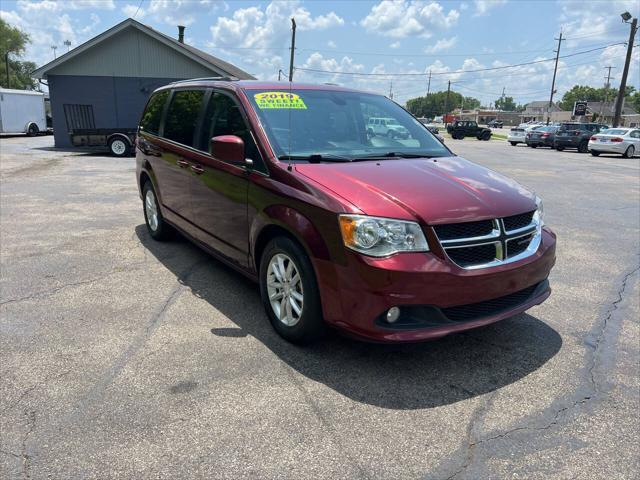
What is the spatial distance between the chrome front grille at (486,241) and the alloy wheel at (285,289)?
1.01 m

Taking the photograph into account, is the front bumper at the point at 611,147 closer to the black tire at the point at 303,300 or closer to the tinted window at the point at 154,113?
the tinted window at the point at 154,113

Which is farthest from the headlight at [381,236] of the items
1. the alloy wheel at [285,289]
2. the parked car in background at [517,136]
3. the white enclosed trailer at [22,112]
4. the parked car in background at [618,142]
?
the parked car in background at [517,136]

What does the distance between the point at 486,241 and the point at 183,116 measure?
11.2 feet

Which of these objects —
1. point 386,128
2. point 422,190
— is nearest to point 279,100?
point 386,128

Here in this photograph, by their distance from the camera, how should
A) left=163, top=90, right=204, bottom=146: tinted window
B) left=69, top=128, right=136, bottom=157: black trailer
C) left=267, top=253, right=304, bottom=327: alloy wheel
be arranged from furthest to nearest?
1. left=69, top=128, right=136, bottom=157: black trailer
2. left=163, top=90, right=204, bottom=146: tinted window
3. left=267, top=253, right=304, bottom=327: alloy wheel

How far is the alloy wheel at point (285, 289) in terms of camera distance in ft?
11.5

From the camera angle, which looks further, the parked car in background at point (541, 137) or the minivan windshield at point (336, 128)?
the parked car in background at point (541, 137)

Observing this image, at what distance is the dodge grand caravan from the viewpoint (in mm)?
3029

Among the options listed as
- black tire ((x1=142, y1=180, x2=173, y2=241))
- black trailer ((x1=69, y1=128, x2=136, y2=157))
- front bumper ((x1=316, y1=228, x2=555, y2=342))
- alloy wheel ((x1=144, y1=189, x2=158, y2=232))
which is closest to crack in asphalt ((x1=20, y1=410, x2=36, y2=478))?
front bumper ((x1=316, y1=228, x2=555, y2=342))

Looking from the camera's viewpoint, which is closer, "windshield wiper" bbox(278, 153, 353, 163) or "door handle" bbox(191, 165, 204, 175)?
"windshield wiper" bbox(278, 153, 353, 163)

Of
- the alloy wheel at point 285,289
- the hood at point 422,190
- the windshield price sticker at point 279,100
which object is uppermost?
the windshield price sticker at point 279,100

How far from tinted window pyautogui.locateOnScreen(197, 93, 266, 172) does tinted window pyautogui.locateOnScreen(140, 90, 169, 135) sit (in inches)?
55.7

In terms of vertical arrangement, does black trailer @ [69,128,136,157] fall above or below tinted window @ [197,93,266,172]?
below

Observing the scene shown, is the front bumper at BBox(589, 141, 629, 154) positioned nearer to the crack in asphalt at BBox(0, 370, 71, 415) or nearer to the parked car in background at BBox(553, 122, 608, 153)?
the parked car in background at BBox(553, 122, 608, 153)
